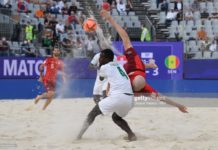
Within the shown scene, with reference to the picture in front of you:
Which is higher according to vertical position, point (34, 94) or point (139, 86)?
point (139, 86)

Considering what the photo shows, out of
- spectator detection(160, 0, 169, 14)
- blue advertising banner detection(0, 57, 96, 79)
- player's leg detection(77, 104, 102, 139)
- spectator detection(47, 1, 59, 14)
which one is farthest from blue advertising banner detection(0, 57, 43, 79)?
player's leg detection(77, 104, 102, 139)

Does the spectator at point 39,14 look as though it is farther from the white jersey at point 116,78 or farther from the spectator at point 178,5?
the white jersey at point 116,78

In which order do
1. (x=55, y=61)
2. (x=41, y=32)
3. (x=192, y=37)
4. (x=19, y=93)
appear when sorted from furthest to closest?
(x=192, y=37), (x=41, y=32), (x=19, y=93), (x=55, y=61)

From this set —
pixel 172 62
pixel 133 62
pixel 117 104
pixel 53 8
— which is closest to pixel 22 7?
pixel 53 8

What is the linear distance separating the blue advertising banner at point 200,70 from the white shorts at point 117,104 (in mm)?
13006

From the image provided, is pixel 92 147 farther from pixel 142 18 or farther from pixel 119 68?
pixel 142 18

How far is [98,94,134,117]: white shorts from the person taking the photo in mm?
8906

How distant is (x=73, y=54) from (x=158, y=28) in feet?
16.9

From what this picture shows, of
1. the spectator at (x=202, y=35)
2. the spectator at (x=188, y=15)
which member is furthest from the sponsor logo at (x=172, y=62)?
the spectator at (x=188, y=15)

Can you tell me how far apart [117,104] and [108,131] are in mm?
1929

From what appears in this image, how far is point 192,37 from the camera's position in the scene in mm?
23578

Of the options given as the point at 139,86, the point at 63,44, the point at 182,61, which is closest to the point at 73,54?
the point at 63,44

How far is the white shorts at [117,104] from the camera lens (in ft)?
29.2

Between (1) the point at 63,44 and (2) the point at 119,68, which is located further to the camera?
(1) the point at 63,44
